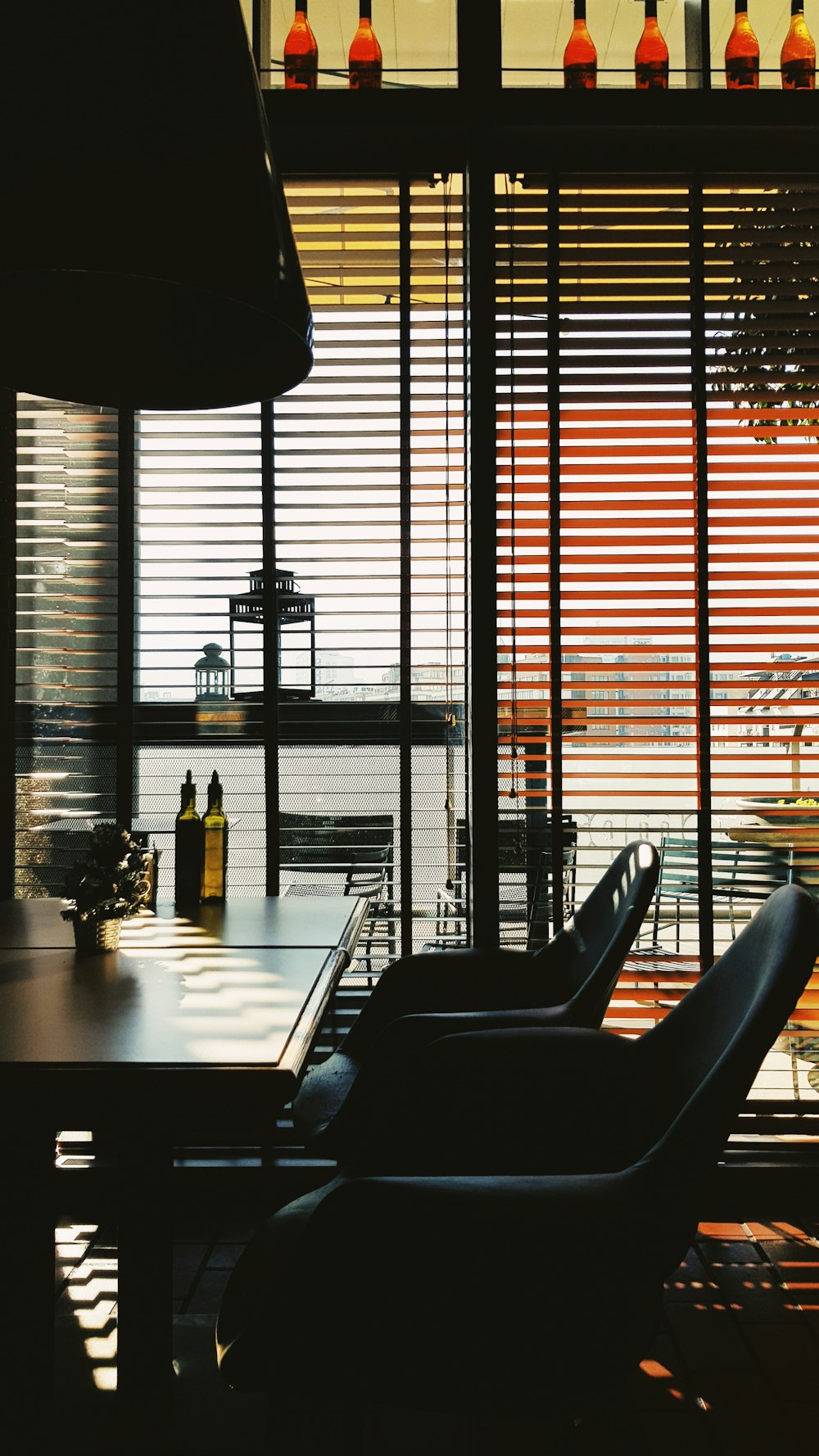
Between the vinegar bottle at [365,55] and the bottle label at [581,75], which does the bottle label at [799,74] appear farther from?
the vinegar bottle at [365,55]

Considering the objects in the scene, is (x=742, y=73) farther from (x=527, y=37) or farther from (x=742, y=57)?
(x=527, y=37)

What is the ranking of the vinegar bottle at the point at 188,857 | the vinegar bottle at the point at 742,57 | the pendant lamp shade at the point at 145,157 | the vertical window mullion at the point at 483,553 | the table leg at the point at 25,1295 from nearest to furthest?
the pendant lamp shade at the point at 145,157, the table leg at the point at 25,1295, the vinegar bottle at the point at 188,857, the vertical window mullion at the point at 483,553, the vinegar bottle at the point at 742,57

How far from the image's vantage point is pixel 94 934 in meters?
1.85

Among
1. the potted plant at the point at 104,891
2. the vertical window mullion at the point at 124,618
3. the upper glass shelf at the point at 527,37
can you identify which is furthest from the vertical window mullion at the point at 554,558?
the potted plant at the point at 104,891

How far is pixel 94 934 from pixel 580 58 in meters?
2.83

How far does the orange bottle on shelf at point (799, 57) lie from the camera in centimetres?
288

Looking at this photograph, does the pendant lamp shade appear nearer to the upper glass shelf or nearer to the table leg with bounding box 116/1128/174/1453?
the table leg with bounding box 116/1128/174/1453

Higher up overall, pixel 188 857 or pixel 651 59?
pixel 651 59

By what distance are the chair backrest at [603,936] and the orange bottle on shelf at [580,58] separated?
91.2 inches

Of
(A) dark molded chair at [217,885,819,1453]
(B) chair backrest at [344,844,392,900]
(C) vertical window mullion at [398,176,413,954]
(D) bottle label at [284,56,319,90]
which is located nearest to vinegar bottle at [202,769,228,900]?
(B) chair backrest at [344,844,392,900]

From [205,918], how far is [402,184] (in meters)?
2.22

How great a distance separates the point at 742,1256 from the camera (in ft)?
8.23

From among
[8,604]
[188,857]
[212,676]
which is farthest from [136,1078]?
[8,604]

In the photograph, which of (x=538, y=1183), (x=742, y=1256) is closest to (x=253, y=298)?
(x=538, y=1183)
